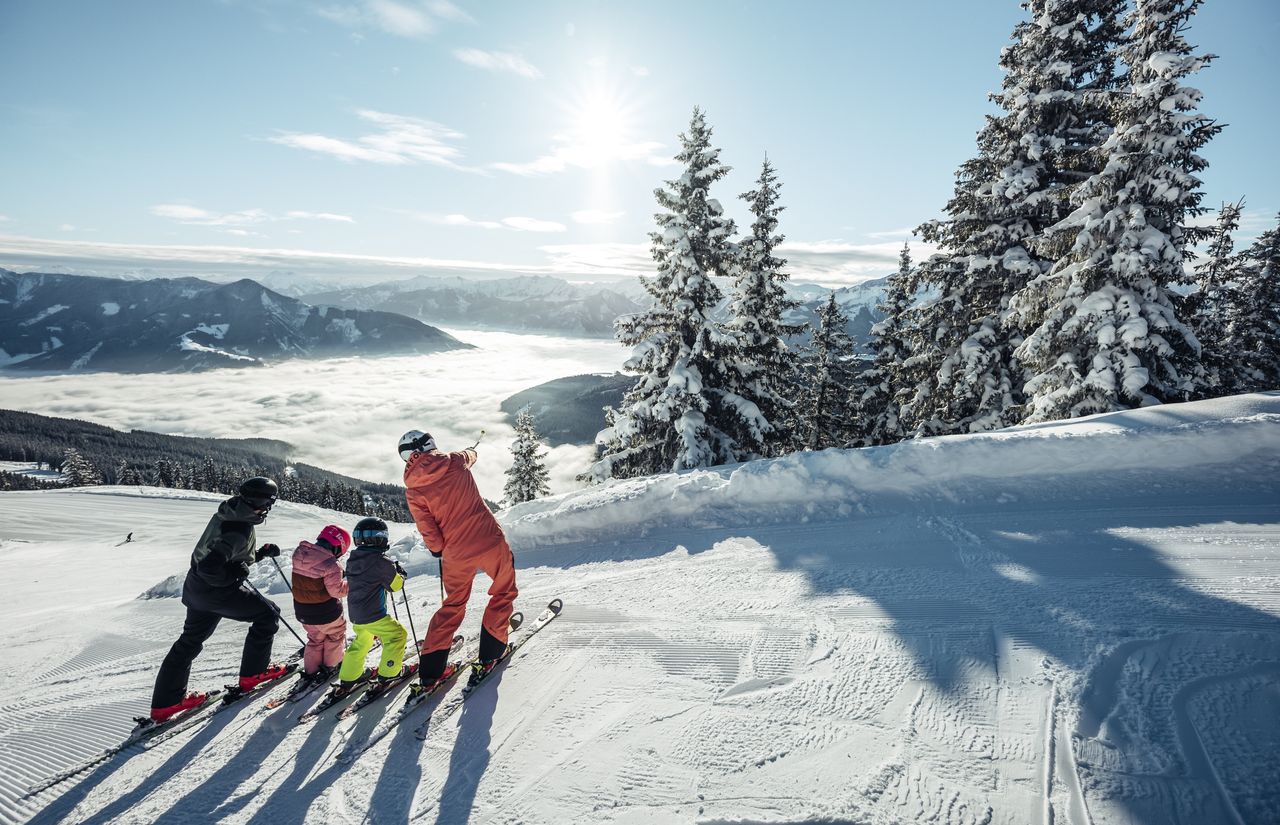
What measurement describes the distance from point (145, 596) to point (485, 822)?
9.34m

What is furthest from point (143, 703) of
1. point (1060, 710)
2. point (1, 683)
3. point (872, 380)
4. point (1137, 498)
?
point (872, 380)

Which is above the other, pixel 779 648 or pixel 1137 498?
pixel 1137 498

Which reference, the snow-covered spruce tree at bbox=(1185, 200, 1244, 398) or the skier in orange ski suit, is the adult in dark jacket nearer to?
the skier in orange ski suit

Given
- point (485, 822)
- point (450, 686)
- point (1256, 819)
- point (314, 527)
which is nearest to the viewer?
point (1256, 819)

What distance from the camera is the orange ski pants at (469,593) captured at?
454 cm

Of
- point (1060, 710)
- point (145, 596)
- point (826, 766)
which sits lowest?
point (145, 596)

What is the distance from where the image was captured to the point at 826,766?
3.07 meters

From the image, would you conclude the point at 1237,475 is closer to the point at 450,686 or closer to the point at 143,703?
the point at 450,686

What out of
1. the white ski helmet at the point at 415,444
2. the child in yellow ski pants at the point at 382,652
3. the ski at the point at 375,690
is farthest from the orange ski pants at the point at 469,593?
the white ski helmet at the point at 415,444

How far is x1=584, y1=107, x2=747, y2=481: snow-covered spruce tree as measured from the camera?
14.7 meters

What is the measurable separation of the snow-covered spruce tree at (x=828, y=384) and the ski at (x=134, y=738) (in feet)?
76.1

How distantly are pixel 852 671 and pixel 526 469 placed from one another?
28.8m

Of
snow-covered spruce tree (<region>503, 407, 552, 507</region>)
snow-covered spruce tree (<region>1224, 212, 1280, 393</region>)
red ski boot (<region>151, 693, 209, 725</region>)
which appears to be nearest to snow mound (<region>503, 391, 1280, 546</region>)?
red ski boot (<region>151, 693, 209, 725</region>)

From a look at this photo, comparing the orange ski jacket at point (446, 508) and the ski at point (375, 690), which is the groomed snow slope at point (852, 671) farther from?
the orange ski jacket at point (446, 508)
